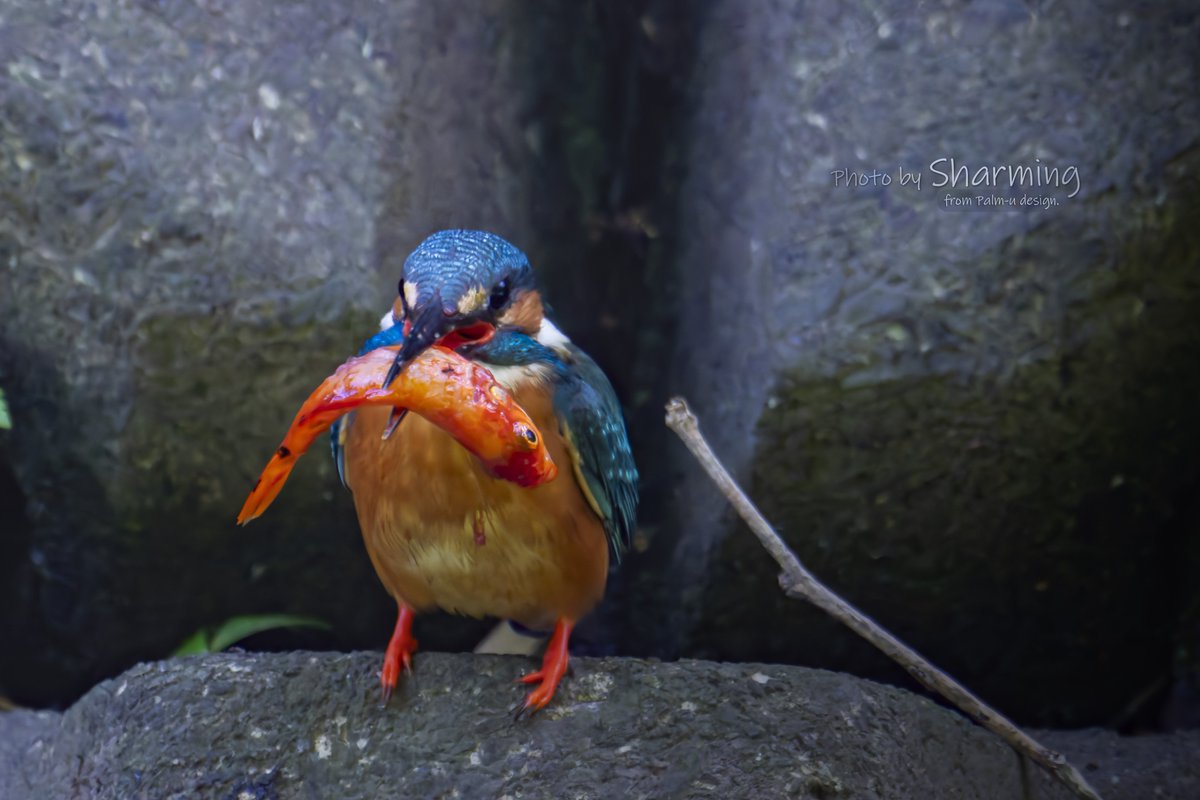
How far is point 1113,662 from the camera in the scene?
152 inches

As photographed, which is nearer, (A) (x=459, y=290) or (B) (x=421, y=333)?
(B) (x=421, y=333)

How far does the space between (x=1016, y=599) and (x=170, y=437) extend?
8.17 feet

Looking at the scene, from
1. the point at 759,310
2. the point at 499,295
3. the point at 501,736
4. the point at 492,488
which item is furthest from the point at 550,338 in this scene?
the point at 501,736

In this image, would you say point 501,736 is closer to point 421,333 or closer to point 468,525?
point 468,525

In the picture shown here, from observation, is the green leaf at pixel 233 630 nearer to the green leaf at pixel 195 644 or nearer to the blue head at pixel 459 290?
the green leaf at pixel 195 644

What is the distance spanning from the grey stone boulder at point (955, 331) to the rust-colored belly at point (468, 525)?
0.83m

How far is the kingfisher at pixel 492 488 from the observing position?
2.71 m

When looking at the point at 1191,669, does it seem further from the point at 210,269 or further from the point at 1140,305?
the point at 210,269

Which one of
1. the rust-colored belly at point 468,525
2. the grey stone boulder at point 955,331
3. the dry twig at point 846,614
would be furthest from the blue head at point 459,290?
the grey stone boulder at point 955,331

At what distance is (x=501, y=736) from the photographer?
268cm

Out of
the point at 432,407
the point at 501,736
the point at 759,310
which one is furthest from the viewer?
the point at 759,310

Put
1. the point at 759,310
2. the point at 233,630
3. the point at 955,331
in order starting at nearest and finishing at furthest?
the point at 955,331, the point at 759,310, the point at 233,630

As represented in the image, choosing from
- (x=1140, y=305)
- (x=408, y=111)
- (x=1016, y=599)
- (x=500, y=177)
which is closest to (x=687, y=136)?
(x=500, y=177)

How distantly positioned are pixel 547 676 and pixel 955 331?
1.52 metres
